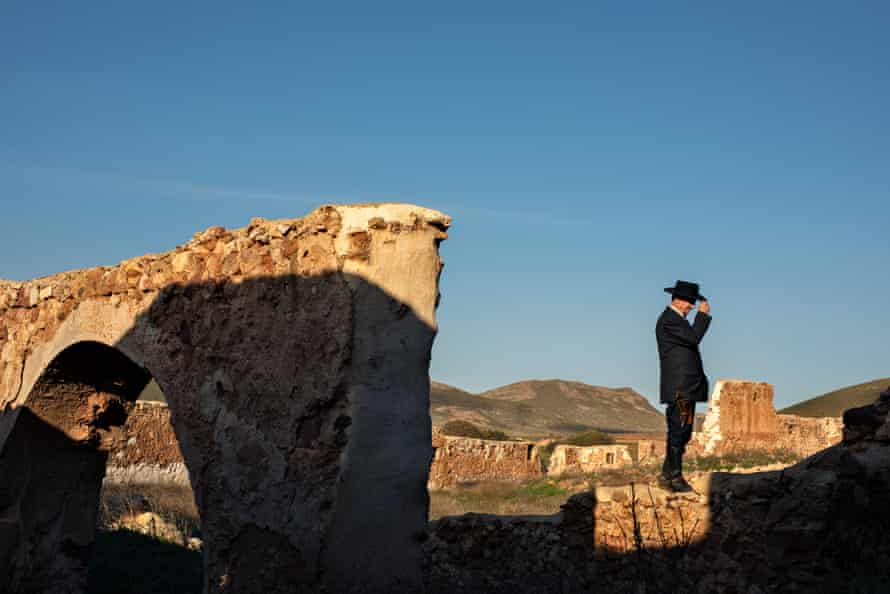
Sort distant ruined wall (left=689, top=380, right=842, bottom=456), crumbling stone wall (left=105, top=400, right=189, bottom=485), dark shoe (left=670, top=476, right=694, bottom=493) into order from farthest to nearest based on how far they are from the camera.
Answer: distant ruined wall (left=689, top=380, right=842, bottom=456)
crumbling stone wall (left=105, top=400, right=189, bottom=485)
dark shoe (left=670, top=476, right=694, bottom=493)

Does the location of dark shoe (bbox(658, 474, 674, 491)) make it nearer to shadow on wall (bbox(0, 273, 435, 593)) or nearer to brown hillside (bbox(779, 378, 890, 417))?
shadow on wall (bbox(0, 273, 435, 593))

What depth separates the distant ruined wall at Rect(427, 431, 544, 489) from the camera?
1892 centimetres

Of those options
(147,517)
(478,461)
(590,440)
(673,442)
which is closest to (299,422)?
(673,442)

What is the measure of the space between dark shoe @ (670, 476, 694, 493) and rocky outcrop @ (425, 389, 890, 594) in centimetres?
5

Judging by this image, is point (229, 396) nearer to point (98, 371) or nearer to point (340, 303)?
point (340, 303)

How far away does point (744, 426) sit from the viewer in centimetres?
2147

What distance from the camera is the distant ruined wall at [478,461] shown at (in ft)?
62.1

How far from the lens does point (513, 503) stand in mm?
14328

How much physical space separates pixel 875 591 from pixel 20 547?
5.82 m

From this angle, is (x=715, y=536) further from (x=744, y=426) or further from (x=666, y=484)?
(x=744, y=426)

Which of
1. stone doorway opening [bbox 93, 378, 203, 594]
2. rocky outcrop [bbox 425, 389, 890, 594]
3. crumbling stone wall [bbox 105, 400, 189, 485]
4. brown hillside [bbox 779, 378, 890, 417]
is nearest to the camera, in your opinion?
rocky outcrop [bbox 425, 389, 890, 594]

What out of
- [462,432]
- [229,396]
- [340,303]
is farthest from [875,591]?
[462,432]

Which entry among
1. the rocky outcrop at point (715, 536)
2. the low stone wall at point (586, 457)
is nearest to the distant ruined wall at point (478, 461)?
the low stone wall at point (586, 457)

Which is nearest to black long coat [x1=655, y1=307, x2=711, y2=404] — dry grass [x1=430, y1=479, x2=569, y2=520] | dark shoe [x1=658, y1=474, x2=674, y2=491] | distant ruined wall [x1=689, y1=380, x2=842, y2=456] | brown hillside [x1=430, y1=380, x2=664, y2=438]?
dark shoe [x1=658, y1=474, x2=674, y2=491]
